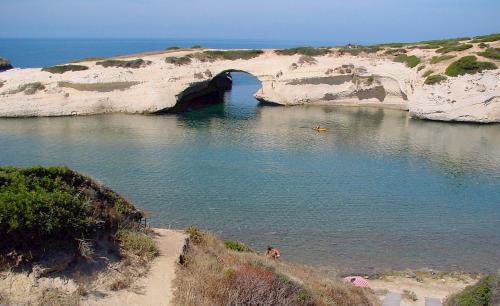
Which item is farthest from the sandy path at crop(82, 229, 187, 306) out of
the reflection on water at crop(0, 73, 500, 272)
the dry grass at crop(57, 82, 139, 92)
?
the dry grass at crop(57, 82, 139, 92)

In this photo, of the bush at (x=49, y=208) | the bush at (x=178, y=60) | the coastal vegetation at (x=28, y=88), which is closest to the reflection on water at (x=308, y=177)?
the coastal vegetation at (x=28, y=88)

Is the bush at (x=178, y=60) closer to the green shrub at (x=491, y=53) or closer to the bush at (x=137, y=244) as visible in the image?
the green shrub at (x=491, y=53)

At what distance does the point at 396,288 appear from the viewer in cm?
1656

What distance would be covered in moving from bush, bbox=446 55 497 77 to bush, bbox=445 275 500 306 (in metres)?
39.5

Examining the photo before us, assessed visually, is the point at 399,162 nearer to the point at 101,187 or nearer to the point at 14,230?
the point at 101,187

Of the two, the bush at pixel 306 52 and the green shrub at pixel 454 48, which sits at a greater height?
the green shrub at pixel 454 48

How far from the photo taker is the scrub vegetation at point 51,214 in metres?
9.09

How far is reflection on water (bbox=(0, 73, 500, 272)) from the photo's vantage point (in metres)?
20.1

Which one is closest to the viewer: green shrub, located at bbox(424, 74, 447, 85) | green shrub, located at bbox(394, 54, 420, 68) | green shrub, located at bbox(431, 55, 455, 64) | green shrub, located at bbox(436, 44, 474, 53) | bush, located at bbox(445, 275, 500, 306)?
bush, located at bbox(445, 275, 500, 306)

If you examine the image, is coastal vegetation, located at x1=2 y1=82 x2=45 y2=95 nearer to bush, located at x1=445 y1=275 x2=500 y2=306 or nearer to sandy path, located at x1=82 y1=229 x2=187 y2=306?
sandy path, located at x1=82 y1=229 x2=187 y2=306

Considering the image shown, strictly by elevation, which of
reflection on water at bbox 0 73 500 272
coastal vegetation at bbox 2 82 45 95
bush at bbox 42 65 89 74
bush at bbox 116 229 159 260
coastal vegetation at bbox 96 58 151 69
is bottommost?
reflection on water at bbox 0 73 500 272

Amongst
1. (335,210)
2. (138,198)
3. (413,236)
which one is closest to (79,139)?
(138,198)

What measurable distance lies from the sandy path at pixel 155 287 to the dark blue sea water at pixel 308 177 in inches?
323

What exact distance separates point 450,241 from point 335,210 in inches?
212
